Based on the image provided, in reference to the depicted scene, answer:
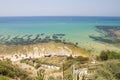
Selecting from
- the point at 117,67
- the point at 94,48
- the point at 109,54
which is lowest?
the point at 94,48

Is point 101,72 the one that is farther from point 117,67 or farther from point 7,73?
point 7,73

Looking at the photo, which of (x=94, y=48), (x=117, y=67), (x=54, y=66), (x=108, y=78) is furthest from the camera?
(x=94, y=48)

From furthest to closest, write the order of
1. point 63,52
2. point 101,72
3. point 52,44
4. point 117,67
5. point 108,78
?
point 52,44 → point 63,52 → point 117,67 → point 101,72 → point 108,78

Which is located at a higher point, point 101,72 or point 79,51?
point 101,72

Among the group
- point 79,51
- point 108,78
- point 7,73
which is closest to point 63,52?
point 79,51

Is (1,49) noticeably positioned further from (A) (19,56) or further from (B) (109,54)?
(B) (109,54)

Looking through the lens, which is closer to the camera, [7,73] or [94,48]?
[7,73]

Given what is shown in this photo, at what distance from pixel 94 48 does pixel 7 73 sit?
38207mm

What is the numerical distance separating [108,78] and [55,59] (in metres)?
22.4

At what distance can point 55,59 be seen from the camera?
125ft

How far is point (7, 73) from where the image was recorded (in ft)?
64.6

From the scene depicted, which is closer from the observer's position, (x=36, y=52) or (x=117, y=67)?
(x=117, y=67)

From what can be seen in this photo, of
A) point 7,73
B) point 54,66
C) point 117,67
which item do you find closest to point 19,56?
point 54,66

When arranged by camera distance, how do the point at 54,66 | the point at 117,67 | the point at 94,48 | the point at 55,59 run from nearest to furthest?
the point at 117,67 → the point at 54,66 → the point at 55,59 → the point at 94,48
